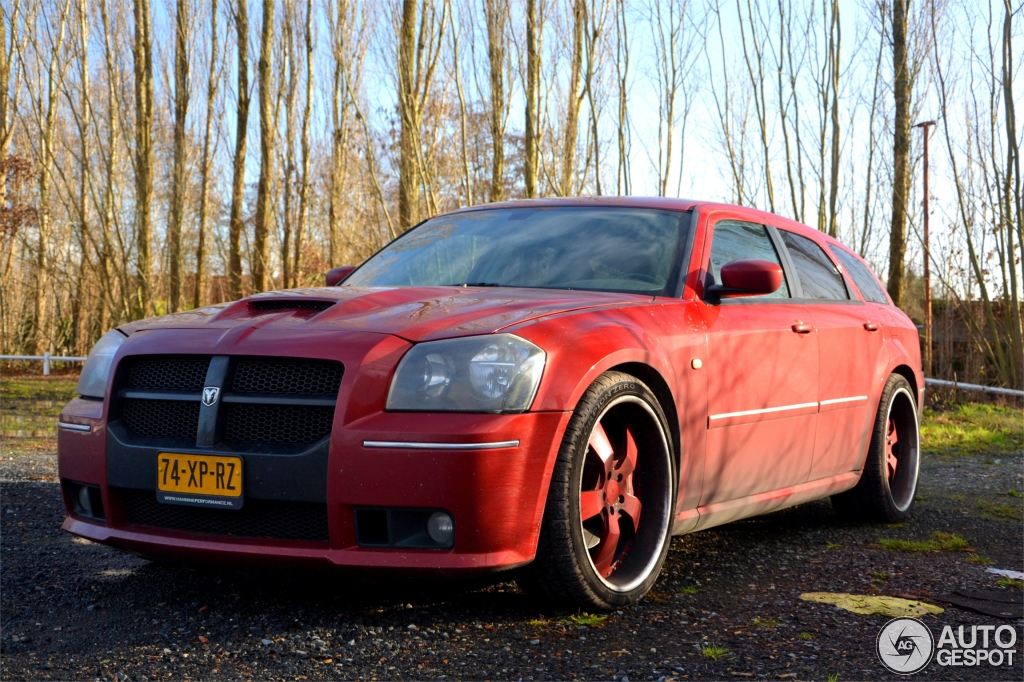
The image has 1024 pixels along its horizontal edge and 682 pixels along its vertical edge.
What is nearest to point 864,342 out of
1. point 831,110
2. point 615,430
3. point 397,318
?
point 615,430

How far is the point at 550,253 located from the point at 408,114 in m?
9.55

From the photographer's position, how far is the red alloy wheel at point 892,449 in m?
5.52

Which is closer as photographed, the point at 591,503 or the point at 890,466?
the point at 591,503

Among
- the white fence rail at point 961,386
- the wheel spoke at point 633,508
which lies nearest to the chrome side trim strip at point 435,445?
the wheel spoke at point 633,508

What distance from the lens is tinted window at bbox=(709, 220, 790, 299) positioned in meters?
4.28

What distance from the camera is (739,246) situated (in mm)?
4516

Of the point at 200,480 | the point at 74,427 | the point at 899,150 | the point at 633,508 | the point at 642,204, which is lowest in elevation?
the point at 633,508

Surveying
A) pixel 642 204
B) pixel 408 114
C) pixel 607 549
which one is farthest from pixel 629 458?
pixel 408 114

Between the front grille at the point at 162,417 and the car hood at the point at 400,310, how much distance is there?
28 cm

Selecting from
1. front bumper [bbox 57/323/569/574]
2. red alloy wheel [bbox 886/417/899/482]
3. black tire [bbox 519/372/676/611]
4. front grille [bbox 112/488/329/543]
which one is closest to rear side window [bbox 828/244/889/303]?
red alloy wheel [bbox 886/417/899/482]

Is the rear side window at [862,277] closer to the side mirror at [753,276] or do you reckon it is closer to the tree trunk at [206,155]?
the side mirror at [753,276]

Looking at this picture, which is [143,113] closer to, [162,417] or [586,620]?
[162,417]

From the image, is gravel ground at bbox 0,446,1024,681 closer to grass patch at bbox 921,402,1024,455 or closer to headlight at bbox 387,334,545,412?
headlight at bbox 387,334,545,412

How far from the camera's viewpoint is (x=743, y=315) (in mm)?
4125
